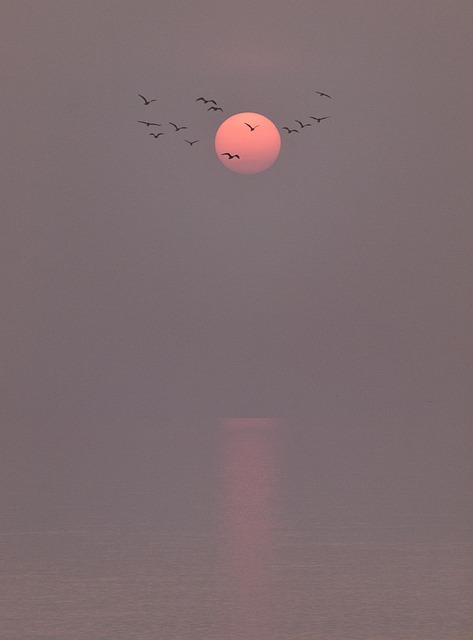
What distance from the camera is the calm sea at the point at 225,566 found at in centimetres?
439

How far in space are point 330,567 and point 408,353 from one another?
1609 cm

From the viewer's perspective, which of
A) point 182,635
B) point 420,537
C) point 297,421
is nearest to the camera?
point 182,635

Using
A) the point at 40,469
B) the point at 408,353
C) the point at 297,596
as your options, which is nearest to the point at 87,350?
the point at 408,353

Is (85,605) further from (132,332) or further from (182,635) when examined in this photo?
(132,332)

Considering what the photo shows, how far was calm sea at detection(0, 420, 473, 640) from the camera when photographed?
4391 mm

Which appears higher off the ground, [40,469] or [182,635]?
[40,469]

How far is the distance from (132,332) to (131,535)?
14.5 metres

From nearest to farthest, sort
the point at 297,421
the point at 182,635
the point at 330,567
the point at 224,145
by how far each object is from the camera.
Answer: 1. the point at 182,635
2. the point at 330,567
3. the point at 224,145
4. the point at 297,421

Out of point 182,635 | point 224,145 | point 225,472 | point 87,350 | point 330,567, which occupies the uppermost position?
point 224,145

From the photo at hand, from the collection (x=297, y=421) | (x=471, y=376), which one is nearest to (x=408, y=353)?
(x=471, y=376)

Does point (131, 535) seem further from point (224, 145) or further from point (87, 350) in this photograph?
point (87, 350)

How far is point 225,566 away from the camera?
18.1ft

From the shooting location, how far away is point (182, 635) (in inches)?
166

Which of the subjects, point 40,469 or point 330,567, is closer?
point 330,567
